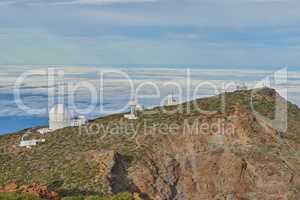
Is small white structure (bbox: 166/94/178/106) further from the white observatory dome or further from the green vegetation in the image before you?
the green vegetation

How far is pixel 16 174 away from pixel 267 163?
2152 centimetres

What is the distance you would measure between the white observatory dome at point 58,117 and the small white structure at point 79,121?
0.69 metres

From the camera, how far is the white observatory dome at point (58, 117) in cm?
7906

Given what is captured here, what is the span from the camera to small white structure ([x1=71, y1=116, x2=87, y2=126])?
79438 millimetres

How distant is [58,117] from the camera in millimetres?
79625

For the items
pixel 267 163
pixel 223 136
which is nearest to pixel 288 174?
pixel 267 163

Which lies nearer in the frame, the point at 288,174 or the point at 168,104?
the point at 288,174

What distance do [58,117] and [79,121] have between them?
2.23m

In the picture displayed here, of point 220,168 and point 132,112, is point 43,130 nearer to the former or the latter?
point 132,112

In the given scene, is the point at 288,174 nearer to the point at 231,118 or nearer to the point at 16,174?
the point at 231,118

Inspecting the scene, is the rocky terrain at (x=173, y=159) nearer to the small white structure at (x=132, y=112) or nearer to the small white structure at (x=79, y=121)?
the small white structure at (x=132, y=112)

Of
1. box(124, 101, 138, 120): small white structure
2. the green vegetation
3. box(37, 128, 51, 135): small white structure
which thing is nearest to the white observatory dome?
box(37, 128, 51, 135): small white structure

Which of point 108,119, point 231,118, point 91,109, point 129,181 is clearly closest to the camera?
point 129,181

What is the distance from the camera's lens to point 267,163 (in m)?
66.7
